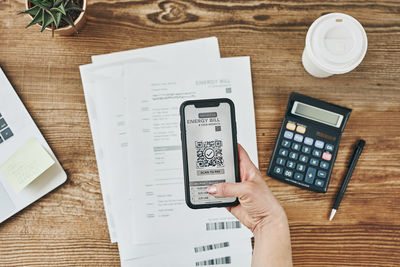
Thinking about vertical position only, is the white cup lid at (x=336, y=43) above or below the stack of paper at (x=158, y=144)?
above

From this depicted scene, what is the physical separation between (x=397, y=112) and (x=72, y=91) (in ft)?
2.23

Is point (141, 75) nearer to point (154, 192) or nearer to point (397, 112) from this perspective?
point (154, 192)

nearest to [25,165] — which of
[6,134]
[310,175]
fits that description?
[6,134]

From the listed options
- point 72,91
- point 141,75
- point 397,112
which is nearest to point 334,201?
point 397,112

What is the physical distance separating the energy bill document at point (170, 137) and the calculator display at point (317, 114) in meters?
0.09

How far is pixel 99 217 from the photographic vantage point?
653 millimetres

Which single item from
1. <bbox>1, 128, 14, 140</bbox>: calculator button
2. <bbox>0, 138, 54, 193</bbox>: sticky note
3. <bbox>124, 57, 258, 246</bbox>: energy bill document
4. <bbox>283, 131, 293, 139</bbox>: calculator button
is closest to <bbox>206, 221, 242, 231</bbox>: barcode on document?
<bbox>124, 57, 258, 246</bbox>: energy bill document

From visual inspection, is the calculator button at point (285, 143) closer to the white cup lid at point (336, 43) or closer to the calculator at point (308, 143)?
the calculator at point (308, 143)

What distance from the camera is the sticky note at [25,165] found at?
63 cm

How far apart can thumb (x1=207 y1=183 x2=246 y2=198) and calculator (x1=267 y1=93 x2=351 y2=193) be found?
14 cm

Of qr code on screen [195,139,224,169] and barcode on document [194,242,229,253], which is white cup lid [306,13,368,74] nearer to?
qr code on screen [195,139,224,169]

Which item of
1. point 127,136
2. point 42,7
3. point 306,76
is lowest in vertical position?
point 127,136

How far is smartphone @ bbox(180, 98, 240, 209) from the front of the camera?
22.2 inches

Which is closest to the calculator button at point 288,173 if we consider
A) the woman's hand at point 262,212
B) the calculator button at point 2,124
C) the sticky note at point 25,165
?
the woman's hand at point 262,212
